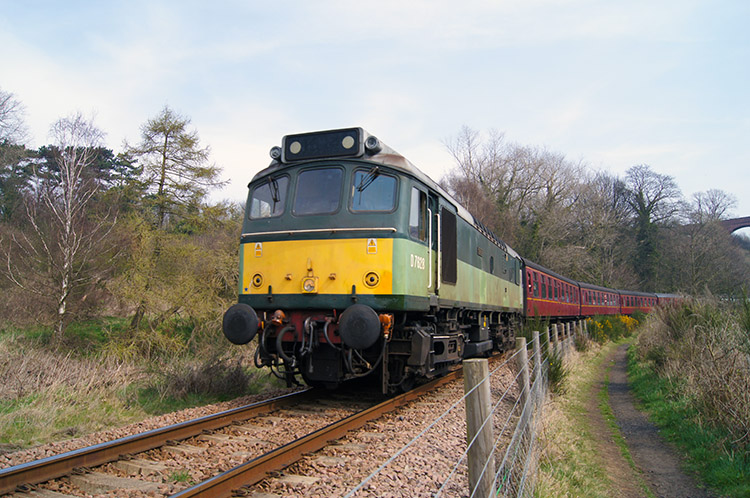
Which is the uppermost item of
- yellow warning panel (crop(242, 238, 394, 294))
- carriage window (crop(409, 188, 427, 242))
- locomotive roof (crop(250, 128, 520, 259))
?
locomotive roof (crop(250, 128, 520, 259))

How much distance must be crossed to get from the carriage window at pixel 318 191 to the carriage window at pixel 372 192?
0.81 feet

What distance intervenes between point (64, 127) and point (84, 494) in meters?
12.1

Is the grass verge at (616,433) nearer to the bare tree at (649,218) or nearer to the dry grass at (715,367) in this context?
the dry grass at (715,367)

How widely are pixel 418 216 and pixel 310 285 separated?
186 centimetres

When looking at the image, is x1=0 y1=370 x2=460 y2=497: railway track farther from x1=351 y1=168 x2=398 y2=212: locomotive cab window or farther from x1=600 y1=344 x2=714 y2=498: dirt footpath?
x1=600 y1=344 x2=714 y2=498: dirt footpath

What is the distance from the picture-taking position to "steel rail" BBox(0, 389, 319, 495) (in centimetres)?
394

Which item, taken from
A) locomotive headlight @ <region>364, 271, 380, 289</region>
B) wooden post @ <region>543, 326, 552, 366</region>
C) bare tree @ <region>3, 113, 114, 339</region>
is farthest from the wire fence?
bare tree @ <region>3, 113, 114, 339</region>

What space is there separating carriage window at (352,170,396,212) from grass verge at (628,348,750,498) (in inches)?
198

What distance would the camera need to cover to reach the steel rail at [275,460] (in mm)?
3768

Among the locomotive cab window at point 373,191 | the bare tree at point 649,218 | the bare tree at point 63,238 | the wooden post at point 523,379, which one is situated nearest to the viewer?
the wooden post at point 523,379

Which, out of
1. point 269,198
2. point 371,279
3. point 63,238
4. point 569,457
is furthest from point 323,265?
point 63,238

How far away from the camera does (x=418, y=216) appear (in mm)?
7445

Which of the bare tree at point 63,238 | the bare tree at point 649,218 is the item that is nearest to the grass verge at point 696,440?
the bare tree at point 63,238

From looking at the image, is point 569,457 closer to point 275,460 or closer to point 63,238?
point 275,460
